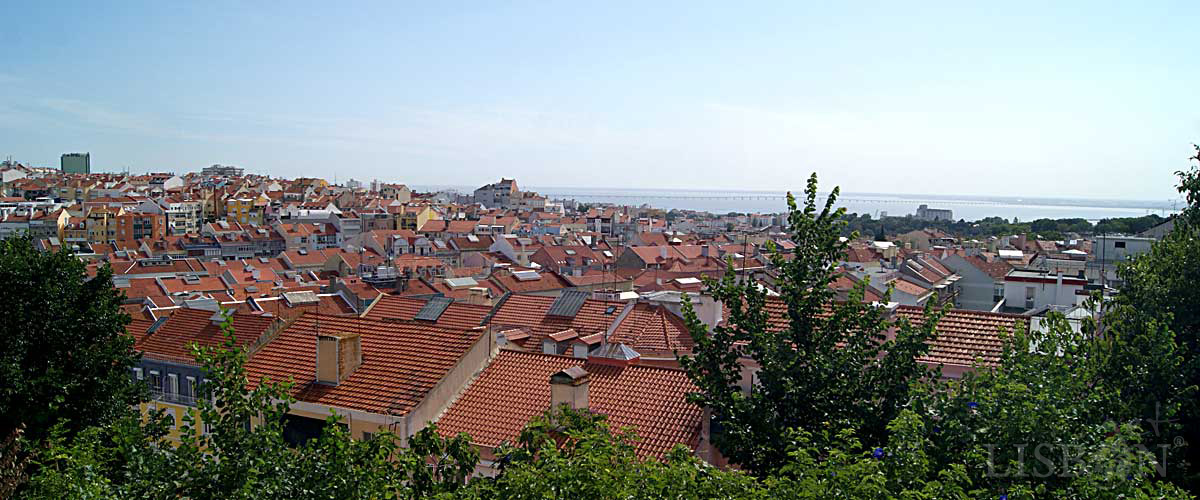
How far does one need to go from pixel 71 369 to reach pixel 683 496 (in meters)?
11.1

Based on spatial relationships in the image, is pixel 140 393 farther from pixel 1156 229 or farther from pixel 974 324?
pixel 1156 229

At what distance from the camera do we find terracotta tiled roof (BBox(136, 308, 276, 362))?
56.2ft

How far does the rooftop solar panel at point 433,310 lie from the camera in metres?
20.8

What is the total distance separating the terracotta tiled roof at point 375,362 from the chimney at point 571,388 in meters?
2.08

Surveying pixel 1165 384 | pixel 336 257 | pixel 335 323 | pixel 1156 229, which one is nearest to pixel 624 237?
pixel 336 257

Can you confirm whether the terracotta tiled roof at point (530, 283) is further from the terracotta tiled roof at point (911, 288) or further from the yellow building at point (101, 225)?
the yellow building at point (101, 225)

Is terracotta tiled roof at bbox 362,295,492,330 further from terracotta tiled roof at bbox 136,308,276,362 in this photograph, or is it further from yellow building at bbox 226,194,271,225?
yellow building at bbox 226,194,271,225

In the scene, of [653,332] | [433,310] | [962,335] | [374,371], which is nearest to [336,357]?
[374,371]

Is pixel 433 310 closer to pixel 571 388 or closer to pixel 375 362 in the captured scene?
pixel 375 362

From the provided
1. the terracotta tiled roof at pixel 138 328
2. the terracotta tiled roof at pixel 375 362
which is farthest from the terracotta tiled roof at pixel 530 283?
the terracotta tiled roof at pixel 375 362

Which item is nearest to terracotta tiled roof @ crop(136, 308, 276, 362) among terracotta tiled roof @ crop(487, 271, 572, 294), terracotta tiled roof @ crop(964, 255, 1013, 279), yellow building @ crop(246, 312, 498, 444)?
yellow building @ crop(246, 312, 498, 444)

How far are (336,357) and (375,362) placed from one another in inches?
25.8

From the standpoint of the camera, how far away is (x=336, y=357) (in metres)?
13.5

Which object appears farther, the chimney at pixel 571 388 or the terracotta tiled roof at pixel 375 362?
the terracotta tiled roof at pixel 375 362
